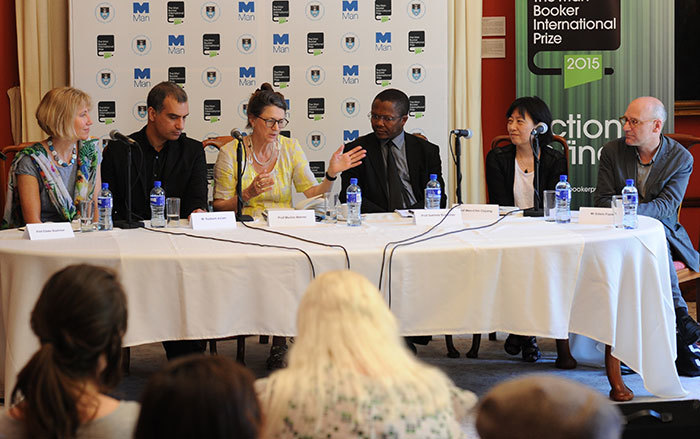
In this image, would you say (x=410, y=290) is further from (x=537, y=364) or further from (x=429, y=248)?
(x=537, y=364)

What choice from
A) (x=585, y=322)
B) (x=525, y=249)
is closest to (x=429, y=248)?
(x=525, y=249)

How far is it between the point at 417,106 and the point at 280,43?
0.96m

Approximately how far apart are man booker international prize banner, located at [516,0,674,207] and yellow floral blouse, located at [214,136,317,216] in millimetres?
1822

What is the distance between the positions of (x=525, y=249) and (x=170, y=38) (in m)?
3.27

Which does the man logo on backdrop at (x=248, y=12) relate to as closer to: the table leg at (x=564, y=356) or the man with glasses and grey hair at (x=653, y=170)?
the man with glasses and grey hair at (x=653, y=170)

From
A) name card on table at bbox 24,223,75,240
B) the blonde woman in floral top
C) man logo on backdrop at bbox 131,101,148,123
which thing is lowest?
the blonde woman in floral top

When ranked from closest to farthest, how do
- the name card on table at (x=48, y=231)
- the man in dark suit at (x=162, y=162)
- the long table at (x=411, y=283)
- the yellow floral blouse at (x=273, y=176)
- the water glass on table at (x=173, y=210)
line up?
1. the long table at (x=411, y=283)
2. the name card on table at (x=48, y=231)
3. the water glass on table at (x=173, y=210)
4. the man in dark suit at (x=162, y=162)
5. the yellow floral blouse at (x=273, y=176)

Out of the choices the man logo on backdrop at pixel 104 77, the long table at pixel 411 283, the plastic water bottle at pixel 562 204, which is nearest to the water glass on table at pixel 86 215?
the long table at pixel 411 283

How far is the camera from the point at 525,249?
9.52ft

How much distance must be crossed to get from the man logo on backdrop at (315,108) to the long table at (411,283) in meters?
2.38

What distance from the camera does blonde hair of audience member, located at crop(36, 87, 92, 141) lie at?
141 inches

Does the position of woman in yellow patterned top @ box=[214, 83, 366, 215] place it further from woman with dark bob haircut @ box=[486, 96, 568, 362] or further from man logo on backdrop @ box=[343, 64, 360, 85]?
man logo on backdrop @ box=[343, 64, 360, 85]

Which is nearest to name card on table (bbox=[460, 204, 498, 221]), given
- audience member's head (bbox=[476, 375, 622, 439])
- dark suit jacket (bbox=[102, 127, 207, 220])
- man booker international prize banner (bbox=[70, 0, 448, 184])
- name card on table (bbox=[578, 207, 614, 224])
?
name card on table (bbox=[578, 207, 614, 224])

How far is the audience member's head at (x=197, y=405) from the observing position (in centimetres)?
113
